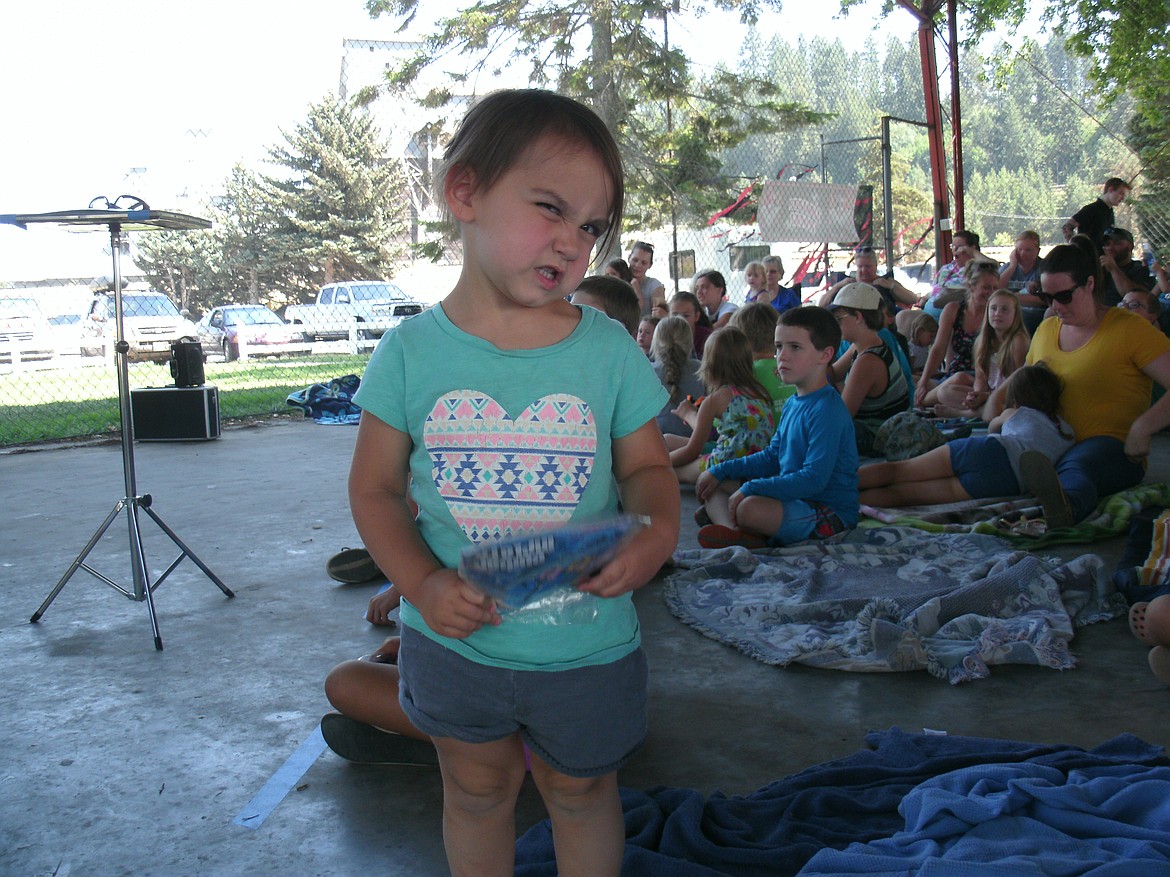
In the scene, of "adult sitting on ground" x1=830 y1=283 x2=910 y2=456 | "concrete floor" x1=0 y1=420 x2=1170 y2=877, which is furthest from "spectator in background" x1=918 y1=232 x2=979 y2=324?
"concrete floor" x1=0 y1=420 x2=1170 y2=877

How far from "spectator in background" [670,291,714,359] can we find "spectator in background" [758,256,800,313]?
4.33 feet

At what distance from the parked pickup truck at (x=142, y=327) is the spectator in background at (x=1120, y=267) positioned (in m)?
15.3

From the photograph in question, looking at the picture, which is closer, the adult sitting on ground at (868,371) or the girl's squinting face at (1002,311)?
the adult sitting on ground at (868,371)

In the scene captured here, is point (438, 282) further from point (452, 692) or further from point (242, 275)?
point (452, 692)

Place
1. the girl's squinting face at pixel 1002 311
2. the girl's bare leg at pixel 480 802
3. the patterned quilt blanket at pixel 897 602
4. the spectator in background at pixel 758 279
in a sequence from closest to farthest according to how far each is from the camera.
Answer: the girl's bare leg at pixel 480 802
the patterned quilt blanket at pixel 897 602
the girl's squinting face at pixel 1002 311
the spectator in background at pixel 758 279

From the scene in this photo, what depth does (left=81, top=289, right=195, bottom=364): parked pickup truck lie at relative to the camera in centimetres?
1920

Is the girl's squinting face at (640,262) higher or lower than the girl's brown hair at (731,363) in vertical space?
higher

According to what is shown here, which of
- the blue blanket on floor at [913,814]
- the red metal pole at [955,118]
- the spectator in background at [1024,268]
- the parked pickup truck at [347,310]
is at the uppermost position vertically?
the red metal pole at [955,118]

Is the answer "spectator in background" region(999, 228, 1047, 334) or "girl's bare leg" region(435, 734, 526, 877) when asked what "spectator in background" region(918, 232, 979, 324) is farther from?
"girl's bare leg" region(435, 734, 526, 877)

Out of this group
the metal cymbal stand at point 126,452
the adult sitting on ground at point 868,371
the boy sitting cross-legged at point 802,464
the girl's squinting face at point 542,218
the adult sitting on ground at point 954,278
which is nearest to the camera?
the girl's squinting face at point 542,218

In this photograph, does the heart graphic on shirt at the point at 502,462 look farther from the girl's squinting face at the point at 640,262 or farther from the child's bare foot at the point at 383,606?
the girl's squinting face at the point at 640,262

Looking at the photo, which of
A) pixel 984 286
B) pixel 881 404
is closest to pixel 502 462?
pixel 881 404

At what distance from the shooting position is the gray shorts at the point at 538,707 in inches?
64.1

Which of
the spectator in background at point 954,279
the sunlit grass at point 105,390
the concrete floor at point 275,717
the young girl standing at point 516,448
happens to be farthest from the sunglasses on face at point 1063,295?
the sunlit grass at point 105,390
